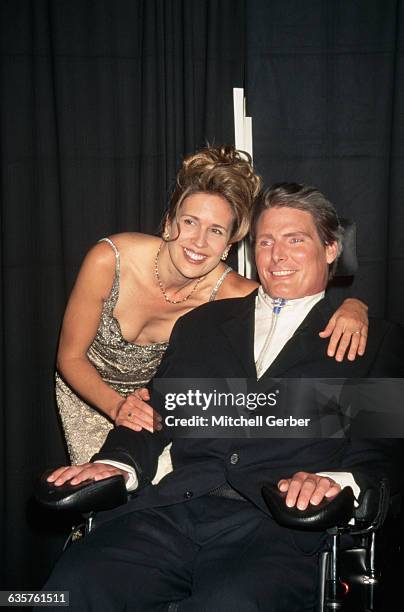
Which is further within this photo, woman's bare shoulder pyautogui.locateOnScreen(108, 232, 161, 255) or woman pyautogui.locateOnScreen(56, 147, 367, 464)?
woman's bare shoulder pyautogui.locateOnScreen(108, 232, 161, 255)

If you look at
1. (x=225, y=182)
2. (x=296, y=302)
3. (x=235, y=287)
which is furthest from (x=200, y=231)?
(x=296, y=302)

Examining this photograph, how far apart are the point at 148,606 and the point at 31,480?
4.89 feet

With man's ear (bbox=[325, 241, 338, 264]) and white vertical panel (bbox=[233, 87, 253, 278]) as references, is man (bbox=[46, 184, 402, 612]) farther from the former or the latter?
white vertical panel (bbox=[233, 87, 253, 278])

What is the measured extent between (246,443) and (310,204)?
67 cm

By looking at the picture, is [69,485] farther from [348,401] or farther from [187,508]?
[348,401]

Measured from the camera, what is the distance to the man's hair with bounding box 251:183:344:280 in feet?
6.79

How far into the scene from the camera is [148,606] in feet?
5.40

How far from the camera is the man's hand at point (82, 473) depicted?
176 cm

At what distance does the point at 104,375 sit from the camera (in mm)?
2637

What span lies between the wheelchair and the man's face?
58 centimetres

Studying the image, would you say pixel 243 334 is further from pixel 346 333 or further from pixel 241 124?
pixel 241 124

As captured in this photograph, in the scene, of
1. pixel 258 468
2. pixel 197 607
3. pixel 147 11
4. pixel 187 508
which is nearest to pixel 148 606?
pixel 197 607

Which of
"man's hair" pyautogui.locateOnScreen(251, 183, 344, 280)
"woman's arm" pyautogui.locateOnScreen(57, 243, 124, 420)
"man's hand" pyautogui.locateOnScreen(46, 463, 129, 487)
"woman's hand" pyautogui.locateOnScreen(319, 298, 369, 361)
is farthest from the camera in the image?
"woman's arm" pyautogui.locateOnScreen(57, 243, 124, 420)

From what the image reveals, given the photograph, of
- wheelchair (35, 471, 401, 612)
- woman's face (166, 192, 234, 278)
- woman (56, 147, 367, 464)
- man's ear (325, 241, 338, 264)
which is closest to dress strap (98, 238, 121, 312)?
woman (56, 147, 367, 464)
